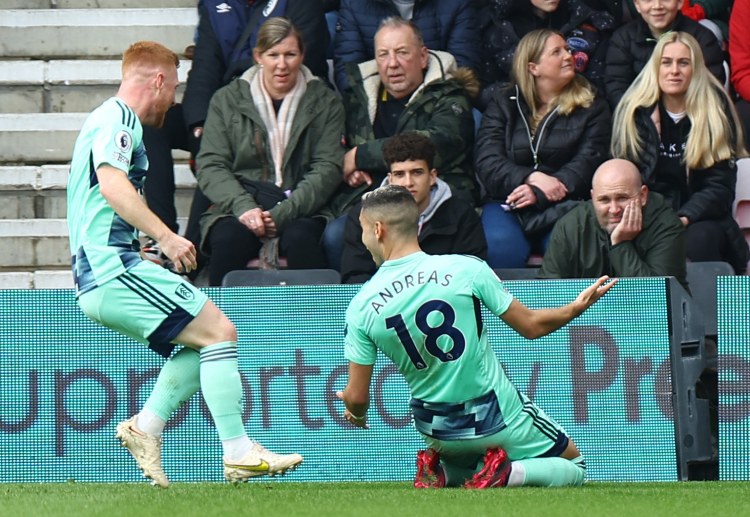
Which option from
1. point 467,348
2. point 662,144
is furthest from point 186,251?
point 662,144

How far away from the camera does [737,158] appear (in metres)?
10.1

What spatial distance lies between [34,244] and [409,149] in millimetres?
3395

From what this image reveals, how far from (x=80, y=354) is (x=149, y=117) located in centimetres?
211

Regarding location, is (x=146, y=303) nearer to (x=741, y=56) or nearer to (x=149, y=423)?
(x=149, y=423)

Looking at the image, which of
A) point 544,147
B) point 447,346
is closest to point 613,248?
point 544,147

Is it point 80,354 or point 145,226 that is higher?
point 145,226

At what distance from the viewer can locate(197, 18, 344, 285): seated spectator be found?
32.2 ft

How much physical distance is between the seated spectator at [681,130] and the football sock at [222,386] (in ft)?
13.7

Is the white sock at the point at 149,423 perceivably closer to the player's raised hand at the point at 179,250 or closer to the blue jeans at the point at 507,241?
the player's raised hand at the point at 179,250

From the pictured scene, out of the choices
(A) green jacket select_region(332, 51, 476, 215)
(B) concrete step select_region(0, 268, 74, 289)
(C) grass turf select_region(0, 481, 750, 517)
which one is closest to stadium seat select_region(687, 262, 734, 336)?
(A) green jacket select_region(332, 51, 476, 215)

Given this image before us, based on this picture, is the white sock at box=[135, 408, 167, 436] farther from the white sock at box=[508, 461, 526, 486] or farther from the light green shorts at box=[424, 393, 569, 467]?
the white sock at box=[508, 461, 526, 486]

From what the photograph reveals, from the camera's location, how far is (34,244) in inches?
433

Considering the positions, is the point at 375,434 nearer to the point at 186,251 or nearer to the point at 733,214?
the point at 186,251

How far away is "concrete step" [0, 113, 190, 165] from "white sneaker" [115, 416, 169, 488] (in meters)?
5.16
